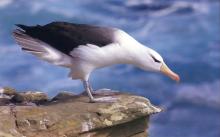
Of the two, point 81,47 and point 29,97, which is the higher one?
point 81,47

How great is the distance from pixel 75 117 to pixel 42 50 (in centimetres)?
38

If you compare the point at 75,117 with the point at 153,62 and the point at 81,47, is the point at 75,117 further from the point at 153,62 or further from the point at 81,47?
the point at 153,62

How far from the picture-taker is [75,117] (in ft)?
8.66

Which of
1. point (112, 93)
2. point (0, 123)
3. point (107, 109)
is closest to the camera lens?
point (0, 123)

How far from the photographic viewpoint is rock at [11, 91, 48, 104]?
300cm

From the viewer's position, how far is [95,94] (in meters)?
3.03

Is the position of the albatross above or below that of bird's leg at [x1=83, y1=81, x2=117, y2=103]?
above

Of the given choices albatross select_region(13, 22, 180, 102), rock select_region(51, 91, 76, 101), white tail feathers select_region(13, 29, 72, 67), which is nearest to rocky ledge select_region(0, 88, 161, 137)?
rock select_region(51, 91, 76, 101)

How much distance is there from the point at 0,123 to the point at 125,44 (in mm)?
700

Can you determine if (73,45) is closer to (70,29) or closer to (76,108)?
(70,29)

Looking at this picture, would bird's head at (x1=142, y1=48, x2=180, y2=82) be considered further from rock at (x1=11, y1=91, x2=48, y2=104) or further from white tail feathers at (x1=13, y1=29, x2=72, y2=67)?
rock at (x1=11, y1=91, x2=48, y2=104)

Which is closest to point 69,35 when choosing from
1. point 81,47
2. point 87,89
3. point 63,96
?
point 81,47

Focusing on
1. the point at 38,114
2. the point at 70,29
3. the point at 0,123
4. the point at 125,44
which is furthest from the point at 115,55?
the point at 0,123

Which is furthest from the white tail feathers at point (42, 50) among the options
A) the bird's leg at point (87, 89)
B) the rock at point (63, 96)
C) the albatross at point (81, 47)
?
→ the rock at point (63, 96)
